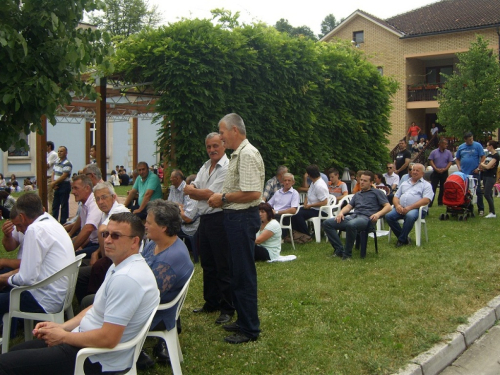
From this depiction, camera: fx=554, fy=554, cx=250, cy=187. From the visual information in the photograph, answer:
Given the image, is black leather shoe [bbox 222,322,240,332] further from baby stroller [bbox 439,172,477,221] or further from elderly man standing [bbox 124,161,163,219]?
baby stroller [bbox 439,172,477,221]

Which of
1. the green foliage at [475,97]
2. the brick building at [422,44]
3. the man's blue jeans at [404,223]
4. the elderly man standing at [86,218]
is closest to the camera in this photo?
the elderly man standing at [86,218]

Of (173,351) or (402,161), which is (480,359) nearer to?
(173,351)

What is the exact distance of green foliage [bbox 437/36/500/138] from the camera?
852 inches

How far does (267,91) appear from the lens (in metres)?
11.3

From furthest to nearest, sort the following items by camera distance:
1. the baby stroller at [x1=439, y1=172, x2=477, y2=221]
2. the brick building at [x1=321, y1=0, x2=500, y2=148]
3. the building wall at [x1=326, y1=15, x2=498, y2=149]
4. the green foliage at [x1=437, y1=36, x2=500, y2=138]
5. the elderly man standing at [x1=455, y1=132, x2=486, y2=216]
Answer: the building wall at [x1=326, y1=15, x2=498, y2=149]
the brick building at [x1=321, y1=0, x2=500, y2=148]
the green foliage at [x1=437, y1=36, x2=500, y2=138]
the elderly man standing at [x1=455, y1=132, x2=486, y2=216]
the baby stroller at [x1=439, y1=172, x2=477, y2=221]

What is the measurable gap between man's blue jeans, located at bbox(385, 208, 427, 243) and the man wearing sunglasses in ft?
22.2

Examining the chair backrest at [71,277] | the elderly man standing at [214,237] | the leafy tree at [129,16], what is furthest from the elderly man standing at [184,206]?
the leafy tree at [129,16]

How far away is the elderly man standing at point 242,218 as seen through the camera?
486 centimetres

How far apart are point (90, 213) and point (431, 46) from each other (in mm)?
32745

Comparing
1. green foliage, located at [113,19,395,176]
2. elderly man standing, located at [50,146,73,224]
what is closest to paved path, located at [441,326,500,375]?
green foliage, located at [113,19,395,176]

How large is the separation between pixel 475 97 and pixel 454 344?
61.4ft

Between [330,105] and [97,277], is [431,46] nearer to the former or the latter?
[330,105]

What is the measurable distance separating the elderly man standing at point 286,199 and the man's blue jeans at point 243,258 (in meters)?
5.10

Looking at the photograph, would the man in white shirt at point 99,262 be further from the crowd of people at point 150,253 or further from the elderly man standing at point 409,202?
the elderly man standing at point 409,202
